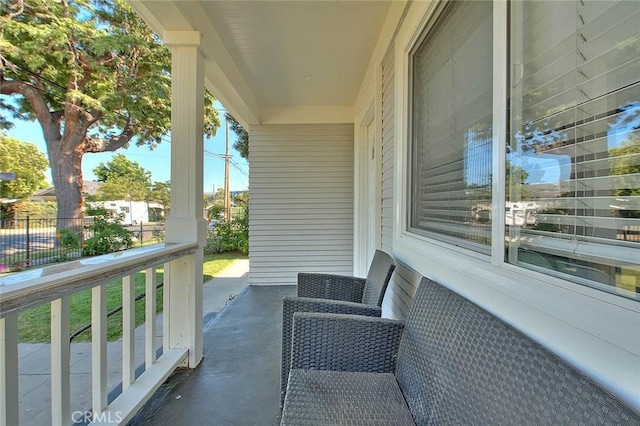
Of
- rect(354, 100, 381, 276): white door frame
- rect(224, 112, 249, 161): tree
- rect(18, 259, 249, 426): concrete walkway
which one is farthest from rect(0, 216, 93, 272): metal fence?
rect(224, 112, 249, 161): tree

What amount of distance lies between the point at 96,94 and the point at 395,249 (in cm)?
305

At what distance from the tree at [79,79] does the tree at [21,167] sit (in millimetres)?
152

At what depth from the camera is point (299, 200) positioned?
15.4 ft

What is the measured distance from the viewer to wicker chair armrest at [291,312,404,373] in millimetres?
1364

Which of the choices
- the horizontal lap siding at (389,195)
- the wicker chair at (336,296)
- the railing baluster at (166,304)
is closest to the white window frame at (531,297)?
the wicker chair at (336,296)

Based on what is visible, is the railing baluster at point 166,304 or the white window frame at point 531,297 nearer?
the white window frame at point 531,297

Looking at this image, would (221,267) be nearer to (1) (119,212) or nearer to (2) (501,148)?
(1) (119,212)

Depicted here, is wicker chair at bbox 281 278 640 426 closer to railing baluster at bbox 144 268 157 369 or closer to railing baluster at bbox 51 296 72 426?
railing baluster at bbox 51 296 72 426

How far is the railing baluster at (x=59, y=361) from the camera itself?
1232 mm

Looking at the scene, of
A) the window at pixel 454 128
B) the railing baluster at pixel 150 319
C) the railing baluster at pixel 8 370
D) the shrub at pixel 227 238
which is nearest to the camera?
the railing baluster at pixel 8 370

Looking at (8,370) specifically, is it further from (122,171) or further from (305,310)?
(122,171)

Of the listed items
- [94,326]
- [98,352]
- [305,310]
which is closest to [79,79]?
[94,326]

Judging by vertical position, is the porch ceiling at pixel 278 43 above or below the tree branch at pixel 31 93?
above

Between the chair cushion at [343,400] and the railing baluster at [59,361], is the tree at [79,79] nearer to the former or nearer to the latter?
the railing baluster at [59,361]
